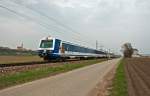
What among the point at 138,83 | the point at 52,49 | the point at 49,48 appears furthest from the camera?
the point at 49,48

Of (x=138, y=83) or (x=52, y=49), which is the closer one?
(x=138, y=83)

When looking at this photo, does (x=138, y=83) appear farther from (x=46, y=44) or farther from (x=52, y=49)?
(x=46, y=44)

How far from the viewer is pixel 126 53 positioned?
200 meters

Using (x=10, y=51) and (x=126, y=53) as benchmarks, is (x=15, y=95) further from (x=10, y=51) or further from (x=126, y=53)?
(x=126, y=53)

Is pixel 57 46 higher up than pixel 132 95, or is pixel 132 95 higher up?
pixel 57 46

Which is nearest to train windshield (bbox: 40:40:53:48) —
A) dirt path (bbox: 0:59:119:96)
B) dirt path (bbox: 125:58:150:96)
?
dirt path (bbox: 125:58:150:96)

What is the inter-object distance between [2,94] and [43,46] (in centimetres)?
3080

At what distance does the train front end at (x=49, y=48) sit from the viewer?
42562mm

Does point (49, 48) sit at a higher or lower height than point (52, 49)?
higher

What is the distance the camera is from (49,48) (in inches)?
1687

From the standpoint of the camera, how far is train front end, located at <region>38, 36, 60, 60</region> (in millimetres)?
42562

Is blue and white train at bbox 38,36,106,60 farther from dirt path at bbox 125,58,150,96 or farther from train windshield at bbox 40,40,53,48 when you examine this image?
dirt path at bbox 125,58,150,96

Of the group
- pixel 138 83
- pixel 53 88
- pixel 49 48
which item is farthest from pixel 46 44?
pixel 53 88

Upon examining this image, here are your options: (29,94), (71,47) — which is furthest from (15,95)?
(71,47)
